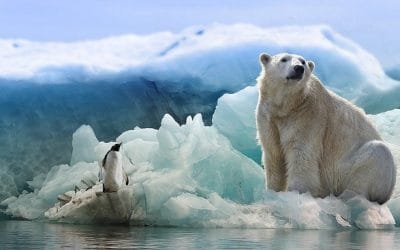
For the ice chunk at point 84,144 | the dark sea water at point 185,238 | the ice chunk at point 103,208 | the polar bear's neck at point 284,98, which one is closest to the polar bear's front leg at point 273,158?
the polar bear's neck at point 284,98

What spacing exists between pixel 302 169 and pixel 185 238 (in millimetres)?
2240

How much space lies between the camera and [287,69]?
1098 centimetres

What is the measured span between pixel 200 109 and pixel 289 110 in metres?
7.70

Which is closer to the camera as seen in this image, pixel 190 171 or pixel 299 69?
pixel 299 69

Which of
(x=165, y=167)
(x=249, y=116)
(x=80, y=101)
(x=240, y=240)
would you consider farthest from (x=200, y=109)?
(x=240, y=240)

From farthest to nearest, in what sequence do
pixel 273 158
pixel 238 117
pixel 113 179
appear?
pixel 238 117 < pixel 113 179 < pixel 273 158

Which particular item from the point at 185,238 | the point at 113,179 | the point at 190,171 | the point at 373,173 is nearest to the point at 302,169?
the point at 373,173

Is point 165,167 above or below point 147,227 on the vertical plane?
above

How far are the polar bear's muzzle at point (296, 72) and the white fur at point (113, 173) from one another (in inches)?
104

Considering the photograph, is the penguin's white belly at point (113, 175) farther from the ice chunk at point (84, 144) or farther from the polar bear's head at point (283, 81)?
the ice chunk at point (84, 144)

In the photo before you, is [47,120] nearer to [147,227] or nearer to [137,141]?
[137,141]

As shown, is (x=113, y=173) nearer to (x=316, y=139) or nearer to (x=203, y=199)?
(x=203, y=199)

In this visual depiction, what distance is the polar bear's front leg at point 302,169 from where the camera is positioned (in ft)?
35.6

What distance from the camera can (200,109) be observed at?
18.8 m
